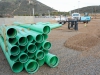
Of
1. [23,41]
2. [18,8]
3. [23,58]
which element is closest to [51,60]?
[23,58]

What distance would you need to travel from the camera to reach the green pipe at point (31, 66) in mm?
5169

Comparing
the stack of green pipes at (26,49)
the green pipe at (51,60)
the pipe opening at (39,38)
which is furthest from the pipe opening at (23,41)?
the green pipe at (51,60)

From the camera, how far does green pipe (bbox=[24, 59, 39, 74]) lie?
517cm

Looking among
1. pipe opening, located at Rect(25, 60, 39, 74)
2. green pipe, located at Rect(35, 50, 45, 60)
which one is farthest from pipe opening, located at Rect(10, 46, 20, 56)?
green pipe, located at Rect(35, 50, 45, 60)

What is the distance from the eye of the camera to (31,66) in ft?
17.9

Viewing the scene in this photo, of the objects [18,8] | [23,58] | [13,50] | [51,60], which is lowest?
[51,60]

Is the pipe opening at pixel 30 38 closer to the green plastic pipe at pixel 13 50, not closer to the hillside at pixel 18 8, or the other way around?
the green plastic pipe at pixel 13 50

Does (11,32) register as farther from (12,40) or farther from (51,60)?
(51,60)

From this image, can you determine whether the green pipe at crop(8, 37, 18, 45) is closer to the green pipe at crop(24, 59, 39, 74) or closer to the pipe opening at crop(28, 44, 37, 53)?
the pipe opening at crop(28, 44, 37, 53)

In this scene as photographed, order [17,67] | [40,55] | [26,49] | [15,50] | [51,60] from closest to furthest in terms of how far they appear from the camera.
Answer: [15,50] → [26,49] → [17,67] → [40,55] → [51,60]

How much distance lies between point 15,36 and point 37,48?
890 mm

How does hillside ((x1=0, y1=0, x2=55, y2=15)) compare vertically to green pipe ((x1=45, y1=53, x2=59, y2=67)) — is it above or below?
above

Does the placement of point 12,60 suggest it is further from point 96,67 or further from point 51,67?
point 96,67

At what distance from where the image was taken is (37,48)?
17.5 ft
